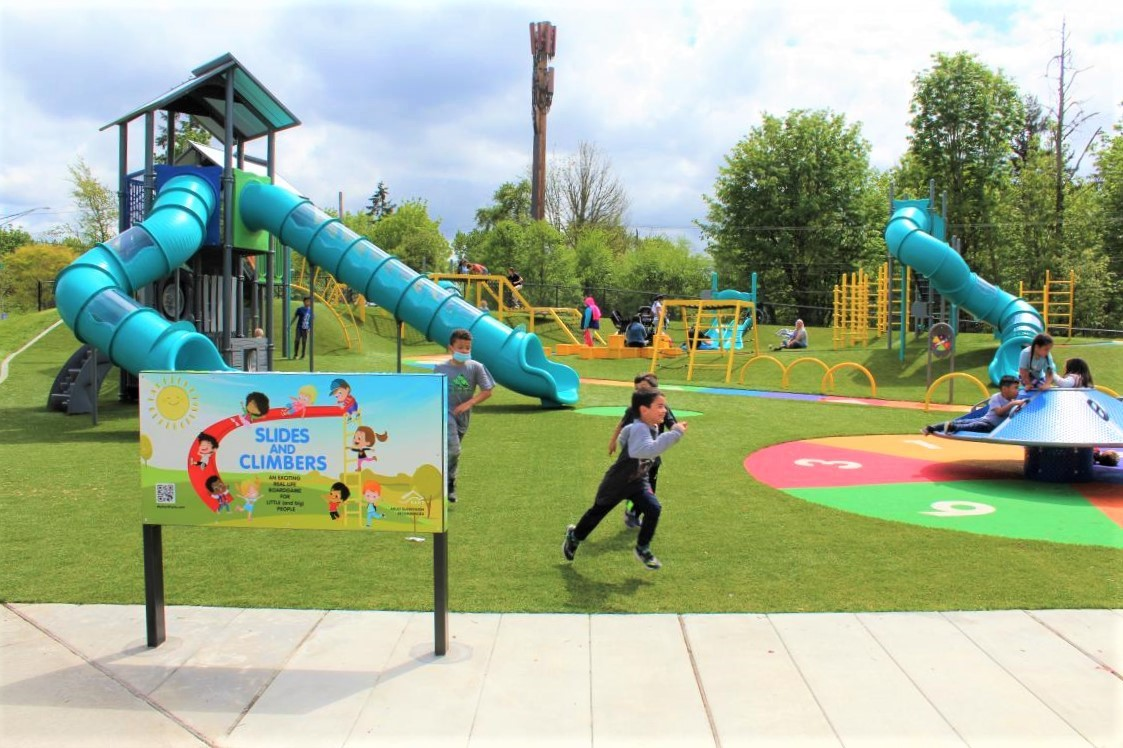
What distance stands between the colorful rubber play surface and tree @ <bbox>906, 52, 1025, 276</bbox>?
36669 millimetres

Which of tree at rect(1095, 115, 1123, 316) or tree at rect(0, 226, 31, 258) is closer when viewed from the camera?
tree at rect(1095, 115, 1123, 316)

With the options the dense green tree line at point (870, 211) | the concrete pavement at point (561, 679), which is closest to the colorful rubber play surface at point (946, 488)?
the concrete pavement at point (561, 679)

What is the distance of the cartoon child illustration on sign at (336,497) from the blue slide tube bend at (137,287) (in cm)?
939

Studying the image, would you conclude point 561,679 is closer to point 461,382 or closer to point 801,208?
point 461,382

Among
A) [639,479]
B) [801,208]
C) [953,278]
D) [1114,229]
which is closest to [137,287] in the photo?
[639,479]

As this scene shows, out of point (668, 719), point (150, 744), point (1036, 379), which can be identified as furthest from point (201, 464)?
point (1036, 379)

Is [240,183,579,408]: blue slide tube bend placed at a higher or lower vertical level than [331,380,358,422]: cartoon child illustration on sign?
higher

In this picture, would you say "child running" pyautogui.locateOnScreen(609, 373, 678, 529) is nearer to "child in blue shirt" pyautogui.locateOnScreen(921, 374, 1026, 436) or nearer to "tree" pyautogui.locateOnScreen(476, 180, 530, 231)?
"child in blue shirt" pyautogui.locateOnScreen(921, 374, 1026, 436)

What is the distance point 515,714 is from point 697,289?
48.6 metres

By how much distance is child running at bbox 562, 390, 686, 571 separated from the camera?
21.7ft

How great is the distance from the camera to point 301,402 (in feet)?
17.2

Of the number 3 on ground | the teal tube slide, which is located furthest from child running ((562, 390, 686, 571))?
the teal tube slide

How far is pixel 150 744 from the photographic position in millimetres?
4148

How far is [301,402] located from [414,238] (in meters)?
53.4
